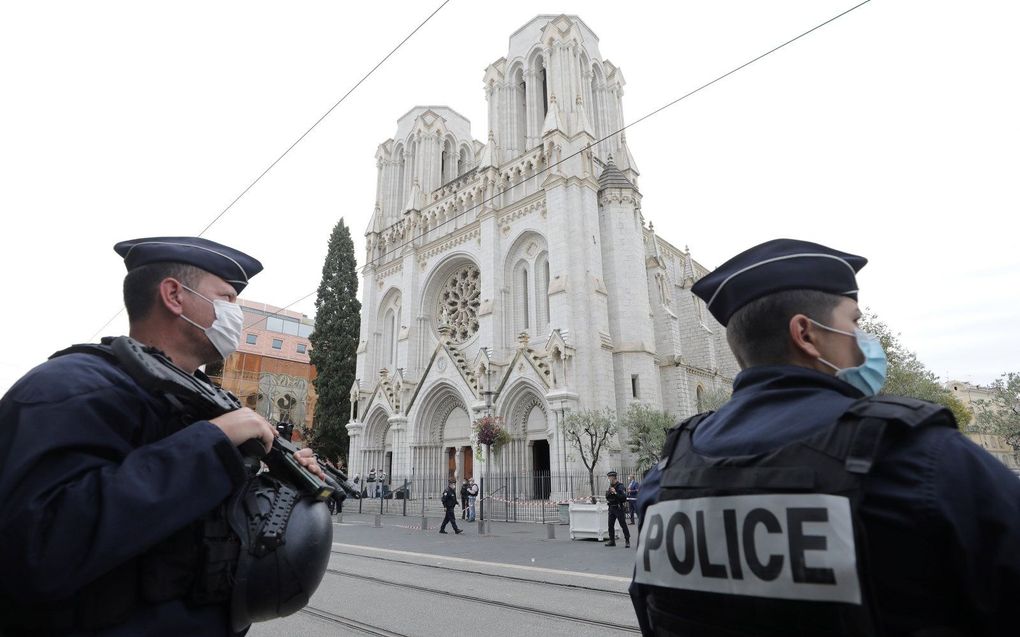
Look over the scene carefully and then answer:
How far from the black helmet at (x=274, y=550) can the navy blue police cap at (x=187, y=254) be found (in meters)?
0.84

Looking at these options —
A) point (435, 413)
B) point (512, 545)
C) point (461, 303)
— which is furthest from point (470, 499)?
point (461, 303)

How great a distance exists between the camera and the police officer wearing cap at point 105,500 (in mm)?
Result: 1188

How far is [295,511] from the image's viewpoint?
5.69 ft

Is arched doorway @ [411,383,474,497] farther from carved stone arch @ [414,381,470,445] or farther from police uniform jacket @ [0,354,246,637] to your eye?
police uniform jacket @ [0,354,246,637]

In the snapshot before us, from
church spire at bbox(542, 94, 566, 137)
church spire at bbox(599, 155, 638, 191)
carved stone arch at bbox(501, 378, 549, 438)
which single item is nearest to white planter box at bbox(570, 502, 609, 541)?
carved stone arch at bbox(501, 378, 549, 438)

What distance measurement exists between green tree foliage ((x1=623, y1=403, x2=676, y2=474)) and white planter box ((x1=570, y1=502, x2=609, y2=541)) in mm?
7301

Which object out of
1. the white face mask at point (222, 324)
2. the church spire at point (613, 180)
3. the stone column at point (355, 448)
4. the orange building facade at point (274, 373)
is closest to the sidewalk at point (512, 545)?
the white face mask at point (222, 324)

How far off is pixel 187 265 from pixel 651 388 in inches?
950

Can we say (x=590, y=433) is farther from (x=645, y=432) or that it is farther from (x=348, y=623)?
(x=348, y=623)

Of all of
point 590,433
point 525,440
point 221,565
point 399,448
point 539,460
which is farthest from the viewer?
point 399,448

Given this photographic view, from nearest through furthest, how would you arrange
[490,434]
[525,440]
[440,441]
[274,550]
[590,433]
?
[274,550] → [590,433] → [490,434] → [525,440] → [440,441]

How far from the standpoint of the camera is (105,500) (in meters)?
1.26

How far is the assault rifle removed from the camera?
1548 mm

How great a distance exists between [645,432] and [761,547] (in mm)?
20508
